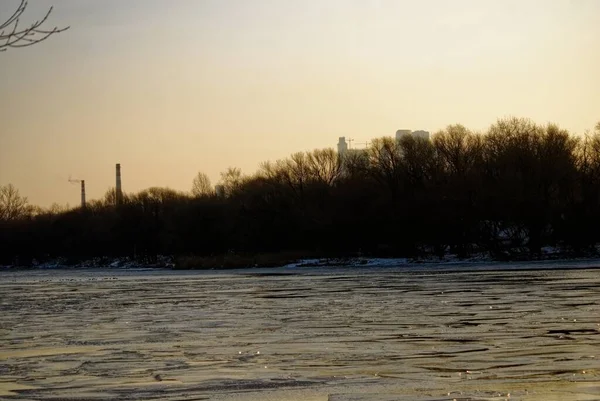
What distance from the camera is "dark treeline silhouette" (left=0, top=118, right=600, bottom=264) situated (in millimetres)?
80812

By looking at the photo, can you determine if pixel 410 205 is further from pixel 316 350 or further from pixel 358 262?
pixel 316 350

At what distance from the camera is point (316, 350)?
1841 centimetres

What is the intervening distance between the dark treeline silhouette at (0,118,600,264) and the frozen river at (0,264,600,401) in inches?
1877

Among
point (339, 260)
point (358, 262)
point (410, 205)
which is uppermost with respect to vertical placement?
point (410, 205)

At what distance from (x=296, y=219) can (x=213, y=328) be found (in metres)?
77.6

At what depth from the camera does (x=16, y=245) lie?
147m

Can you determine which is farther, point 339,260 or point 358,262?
point 339,260

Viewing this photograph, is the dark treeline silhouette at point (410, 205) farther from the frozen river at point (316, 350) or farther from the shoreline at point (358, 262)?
the frozen river at point (316, 350)

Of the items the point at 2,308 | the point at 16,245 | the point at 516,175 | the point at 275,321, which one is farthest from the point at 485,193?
the point at 16,245

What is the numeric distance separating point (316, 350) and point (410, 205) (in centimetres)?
7191

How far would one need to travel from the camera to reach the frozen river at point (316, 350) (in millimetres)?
13562

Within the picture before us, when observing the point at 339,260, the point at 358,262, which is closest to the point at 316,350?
the point at 358,262

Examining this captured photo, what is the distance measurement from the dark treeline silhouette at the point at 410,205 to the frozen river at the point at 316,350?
47.7 m

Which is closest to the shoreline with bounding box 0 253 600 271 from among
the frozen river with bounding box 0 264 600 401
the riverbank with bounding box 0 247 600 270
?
the riverbank with bounding box 0 247 600 270
